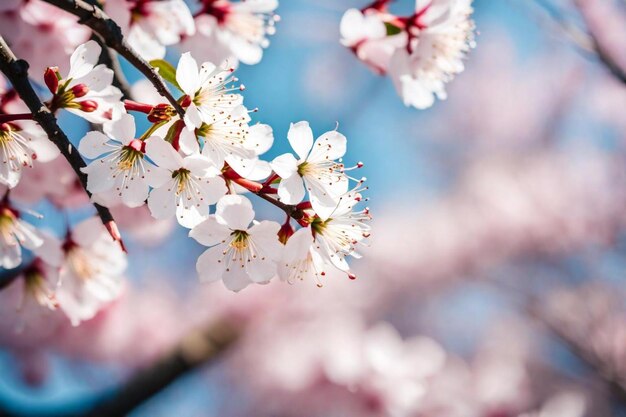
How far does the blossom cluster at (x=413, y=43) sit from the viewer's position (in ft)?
3.73

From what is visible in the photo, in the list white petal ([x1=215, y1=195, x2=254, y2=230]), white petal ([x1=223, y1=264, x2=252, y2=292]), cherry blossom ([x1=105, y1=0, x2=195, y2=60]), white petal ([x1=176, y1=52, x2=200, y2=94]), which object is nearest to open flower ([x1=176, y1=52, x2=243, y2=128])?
white petal ([x1=176, y1=52, x2=200, y2=94])

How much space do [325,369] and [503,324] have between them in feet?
5.83

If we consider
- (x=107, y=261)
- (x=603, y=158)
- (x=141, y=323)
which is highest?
(x=107, y=261)

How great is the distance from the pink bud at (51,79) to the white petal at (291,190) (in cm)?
31

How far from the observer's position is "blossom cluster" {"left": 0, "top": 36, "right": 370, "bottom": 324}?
78cm

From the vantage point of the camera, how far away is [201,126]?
811 millimetres

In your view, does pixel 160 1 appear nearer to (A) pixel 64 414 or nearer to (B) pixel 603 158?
(A) pixel 64 414

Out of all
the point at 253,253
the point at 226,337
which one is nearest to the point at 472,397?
the point at 226,337

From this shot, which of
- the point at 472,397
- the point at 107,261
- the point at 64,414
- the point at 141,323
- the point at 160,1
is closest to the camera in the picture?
the point at 160,1

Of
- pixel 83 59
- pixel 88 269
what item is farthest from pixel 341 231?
pixel 88 269

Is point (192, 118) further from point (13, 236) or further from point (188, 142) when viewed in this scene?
point (13, 236)

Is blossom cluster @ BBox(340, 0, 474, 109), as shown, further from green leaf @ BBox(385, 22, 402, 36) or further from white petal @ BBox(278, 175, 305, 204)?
white petal @ BBox(278, 175, 305, 204)

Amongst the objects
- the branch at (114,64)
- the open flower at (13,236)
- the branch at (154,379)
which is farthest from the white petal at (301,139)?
the branch at (154,379)

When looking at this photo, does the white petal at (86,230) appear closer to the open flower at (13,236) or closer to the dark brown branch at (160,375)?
the open flower at (13,236)
